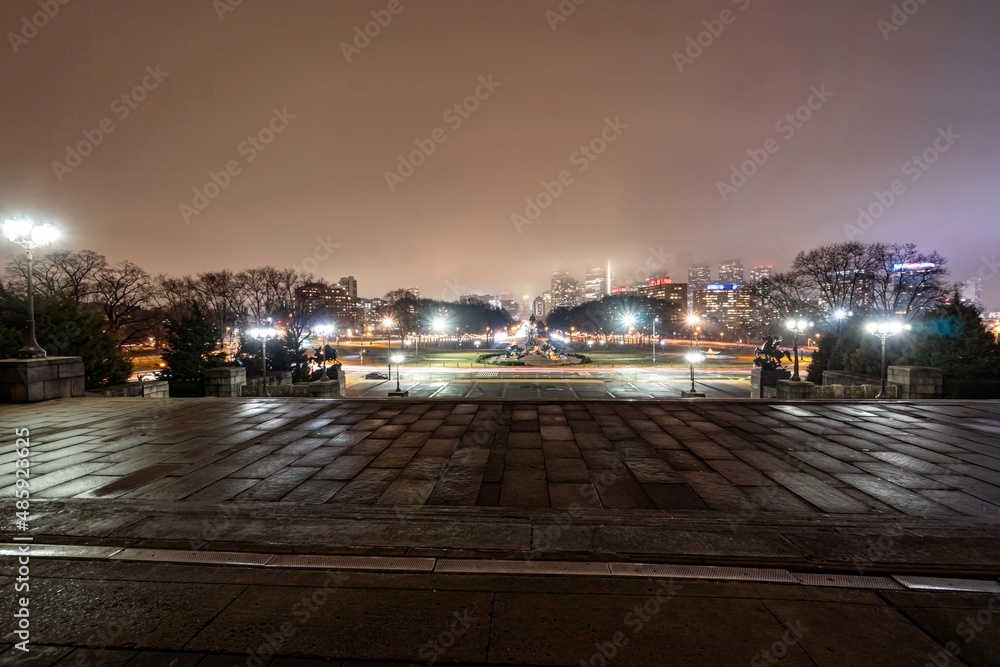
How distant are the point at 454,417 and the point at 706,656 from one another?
8.75 meters

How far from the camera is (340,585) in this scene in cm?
415

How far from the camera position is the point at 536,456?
8094 millimetres

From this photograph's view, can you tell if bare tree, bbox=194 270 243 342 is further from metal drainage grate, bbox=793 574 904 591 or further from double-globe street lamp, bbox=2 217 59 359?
metal drainage grate, bbox=793 574 904 591

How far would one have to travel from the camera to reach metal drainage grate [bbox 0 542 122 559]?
15.6 ft

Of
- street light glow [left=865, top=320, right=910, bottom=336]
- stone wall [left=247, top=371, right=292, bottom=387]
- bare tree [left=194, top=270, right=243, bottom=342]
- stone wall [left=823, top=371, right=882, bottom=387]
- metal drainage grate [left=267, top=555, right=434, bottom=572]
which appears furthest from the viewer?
bare tree [left=194, top=270, right=243, bottom=342]

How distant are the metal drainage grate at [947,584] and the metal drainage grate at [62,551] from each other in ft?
27.6

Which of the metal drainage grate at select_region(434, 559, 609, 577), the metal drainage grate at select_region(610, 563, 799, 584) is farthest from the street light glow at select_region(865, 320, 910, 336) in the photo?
the metal drainage grate at select_region(434, 559, 609, 577)

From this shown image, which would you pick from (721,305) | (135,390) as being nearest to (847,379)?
(135,390)

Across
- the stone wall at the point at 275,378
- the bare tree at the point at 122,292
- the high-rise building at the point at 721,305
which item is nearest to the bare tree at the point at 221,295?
the bare tree at the point at 122,292

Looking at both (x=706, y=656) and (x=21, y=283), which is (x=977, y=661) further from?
(x=21, y=283)

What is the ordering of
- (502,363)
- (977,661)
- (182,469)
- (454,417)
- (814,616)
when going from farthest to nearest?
(502,363) < (454,417) < (182,469) < (814,616) < (977,661)

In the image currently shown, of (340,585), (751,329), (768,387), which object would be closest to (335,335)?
(751,329)

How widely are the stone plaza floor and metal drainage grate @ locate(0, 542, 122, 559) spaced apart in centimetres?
3

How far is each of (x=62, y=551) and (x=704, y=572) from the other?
23.2ft
